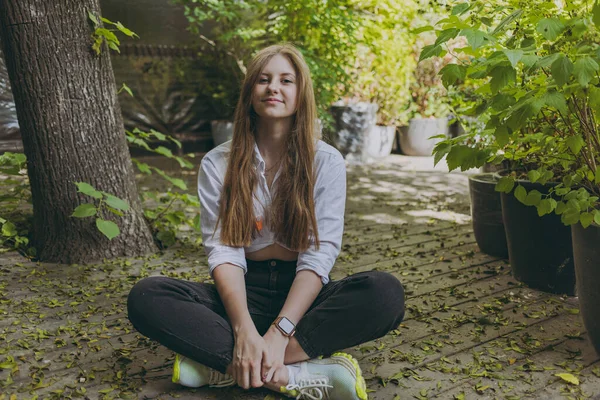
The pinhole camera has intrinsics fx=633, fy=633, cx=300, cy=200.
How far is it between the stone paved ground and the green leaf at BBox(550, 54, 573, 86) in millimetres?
976

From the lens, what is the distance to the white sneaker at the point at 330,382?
1.92 meters

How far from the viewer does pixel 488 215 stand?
3.45 metres

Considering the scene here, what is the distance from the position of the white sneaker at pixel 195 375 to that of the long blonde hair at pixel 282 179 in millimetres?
414

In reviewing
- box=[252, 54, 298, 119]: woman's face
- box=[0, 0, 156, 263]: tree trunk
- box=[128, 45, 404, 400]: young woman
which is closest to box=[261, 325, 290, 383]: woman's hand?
box=[128, 45, 404, 400]: young woman

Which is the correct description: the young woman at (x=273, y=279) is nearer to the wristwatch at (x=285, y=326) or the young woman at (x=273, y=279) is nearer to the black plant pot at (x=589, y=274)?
the wristwatch at (x=285, y=326)

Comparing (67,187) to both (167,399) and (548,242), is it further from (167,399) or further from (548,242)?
(548,242)

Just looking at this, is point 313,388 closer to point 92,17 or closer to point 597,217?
point 597,217

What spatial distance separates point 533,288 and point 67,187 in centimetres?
236

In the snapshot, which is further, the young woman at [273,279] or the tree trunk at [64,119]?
the tree trunk at [64,119]

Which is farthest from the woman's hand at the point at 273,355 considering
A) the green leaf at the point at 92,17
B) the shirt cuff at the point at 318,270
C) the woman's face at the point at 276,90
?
the green leaf at the point at 92,17

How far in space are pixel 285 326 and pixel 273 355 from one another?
0.10 metres

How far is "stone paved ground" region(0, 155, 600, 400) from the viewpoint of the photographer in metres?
2.03

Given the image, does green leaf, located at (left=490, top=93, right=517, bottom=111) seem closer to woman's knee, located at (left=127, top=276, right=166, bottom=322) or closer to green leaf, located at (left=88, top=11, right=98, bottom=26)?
woman's knee, located at (left=127, top=276, right=166, bottom=322)

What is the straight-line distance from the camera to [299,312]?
2.01 metres
